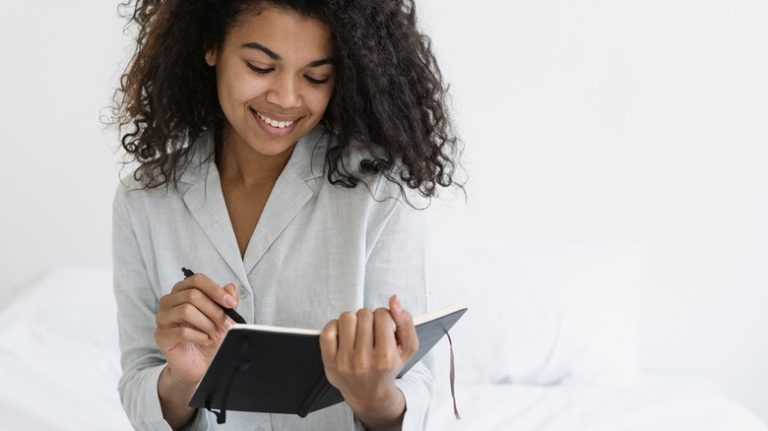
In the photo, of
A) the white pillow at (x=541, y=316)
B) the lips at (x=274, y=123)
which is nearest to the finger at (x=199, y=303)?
the lips at (x=274, y=123)

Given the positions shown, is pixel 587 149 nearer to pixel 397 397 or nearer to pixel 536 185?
pixel 536 185

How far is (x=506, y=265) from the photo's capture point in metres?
2.45

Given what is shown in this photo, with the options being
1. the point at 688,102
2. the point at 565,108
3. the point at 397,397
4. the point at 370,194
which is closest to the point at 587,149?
the point at 565,108

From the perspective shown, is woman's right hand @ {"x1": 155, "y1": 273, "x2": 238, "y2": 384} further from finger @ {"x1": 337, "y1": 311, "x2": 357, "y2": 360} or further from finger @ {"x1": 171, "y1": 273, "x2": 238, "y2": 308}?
finger @ {"x1": 337, "y1": 311, "x2": 357, "y2": 360}

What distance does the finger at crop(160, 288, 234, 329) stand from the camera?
1.24 metres

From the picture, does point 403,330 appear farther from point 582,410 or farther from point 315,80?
point 582,410

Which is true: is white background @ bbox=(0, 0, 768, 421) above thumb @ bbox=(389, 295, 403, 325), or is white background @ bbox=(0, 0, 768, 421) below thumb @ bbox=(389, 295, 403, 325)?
above

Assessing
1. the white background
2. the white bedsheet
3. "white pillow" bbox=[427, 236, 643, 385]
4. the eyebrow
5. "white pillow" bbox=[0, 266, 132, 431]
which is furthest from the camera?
the white background

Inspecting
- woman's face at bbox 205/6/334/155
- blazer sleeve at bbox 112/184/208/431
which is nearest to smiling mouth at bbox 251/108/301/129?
woman's face at bbox 205/6/334/155

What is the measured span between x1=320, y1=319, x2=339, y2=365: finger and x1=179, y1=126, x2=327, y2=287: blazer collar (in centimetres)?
41

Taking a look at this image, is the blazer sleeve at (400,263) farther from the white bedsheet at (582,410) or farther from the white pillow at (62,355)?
the white pillow at (62,355)

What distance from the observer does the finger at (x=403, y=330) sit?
109cm

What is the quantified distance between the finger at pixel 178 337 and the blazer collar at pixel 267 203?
195 mm

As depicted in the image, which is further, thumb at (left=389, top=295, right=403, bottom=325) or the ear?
the ear
